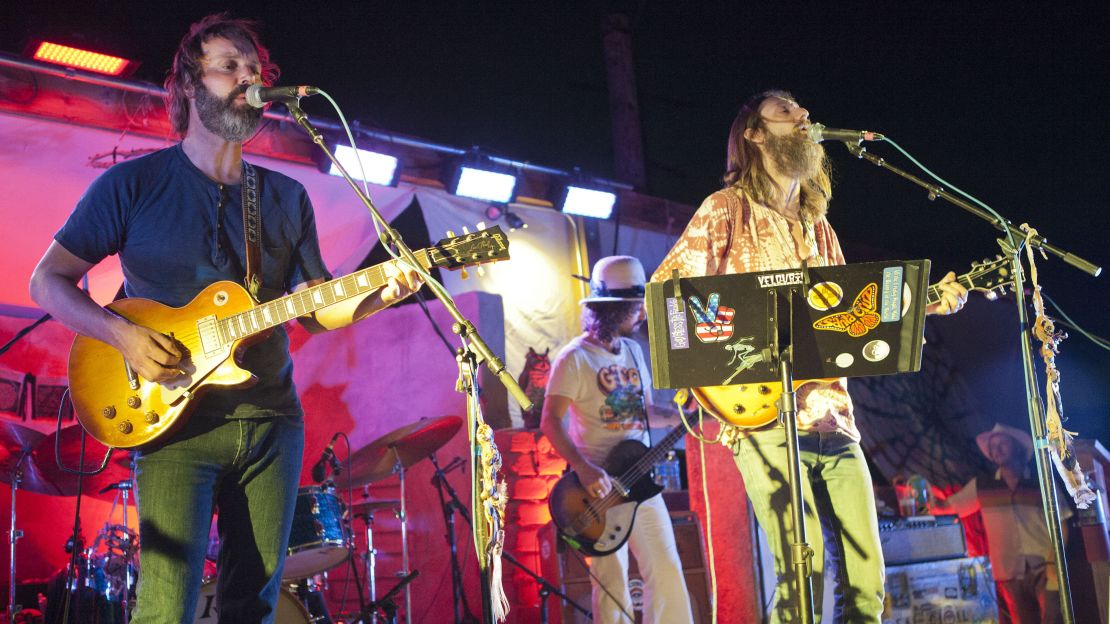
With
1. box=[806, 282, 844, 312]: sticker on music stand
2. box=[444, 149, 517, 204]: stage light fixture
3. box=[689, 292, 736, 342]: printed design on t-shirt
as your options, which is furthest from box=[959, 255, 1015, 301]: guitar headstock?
box=[444, 149, 517, 204]: stage light fixture

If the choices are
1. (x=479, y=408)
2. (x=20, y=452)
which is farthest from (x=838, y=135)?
(x=20, y=452)

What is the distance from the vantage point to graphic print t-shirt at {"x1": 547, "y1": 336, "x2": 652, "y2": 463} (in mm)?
Answer: 5945

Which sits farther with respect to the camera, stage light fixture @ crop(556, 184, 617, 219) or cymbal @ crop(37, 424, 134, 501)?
stage light fixture @ crop(556, 184, 617, 219)

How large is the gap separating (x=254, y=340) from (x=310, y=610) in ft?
9.92

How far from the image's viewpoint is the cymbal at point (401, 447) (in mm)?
5961

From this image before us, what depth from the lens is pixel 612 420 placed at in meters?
5.96

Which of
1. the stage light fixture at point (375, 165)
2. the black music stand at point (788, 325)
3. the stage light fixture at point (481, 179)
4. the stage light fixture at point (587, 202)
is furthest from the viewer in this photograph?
the stage light fixture at point (587, 202)

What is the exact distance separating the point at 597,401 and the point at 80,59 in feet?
14.2

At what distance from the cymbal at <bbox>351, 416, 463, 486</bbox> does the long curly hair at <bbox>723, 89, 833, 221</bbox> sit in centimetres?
280

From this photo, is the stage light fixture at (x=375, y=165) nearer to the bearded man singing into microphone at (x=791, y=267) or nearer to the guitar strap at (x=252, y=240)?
the bearded man singing into microphone at (x=791, y=267)

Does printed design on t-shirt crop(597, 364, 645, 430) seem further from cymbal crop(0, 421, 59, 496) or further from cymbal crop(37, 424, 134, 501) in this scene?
cymbal crop(0, 421, 59, 496)

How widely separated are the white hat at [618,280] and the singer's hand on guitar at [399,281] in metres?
3.19

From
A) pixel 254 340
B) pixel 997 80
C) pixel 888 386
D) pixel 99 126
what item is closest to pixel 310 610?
pixel 254 340

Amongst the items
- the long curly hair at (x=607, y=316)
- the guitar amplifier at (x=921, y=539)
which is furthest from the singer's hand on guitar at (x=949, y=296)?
the long curly hair at (x=607, y=316)
